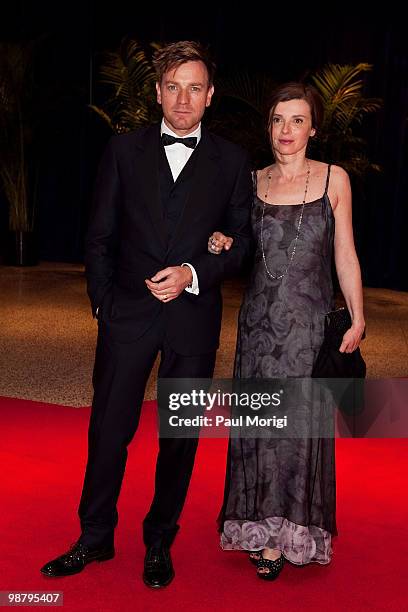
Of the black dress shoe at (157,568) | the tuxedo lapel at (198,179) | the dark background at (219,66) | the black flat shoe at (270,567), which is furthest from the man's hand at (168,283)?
the dark background at (219,66)

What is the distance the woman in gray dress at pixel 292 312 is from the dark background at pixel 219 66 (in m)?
6.41

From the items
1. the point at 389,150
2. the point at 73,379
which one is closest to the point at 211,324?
the point at 73,379

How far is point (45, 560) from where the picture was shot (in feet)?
9.64

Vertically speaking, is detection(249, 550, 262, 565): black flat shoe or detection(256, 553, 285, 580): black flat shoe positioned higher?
detection(256, 553, 285, 580): black flat shoe

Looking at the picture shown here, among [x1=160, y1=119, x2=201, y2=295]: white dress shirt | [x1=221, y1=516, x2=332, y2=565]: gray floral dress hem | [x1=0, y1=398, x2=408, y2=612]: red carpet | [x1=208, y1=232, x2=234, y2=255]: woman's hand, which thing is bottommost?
[x1=0, y1=398, x2=408, y2=612]: red carpet

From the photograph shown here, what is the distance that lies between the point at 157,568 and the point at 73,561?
26cm

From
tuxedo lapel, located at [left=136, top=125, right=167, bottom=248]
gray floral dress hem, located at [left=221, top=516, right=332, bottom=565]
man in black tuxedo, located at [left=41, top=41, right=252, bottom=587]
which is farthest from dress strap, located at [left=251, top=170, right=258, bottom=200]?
gray floral dress hem, located at [left=221, top=516, right=332, bottom=565]

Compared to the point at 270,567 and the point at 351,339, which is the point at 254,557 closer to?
the point at 270,567

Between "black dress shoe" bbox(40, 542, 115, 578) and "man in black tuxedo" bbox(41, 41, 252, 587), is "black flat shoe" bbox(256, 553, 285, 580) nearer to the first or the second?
"man in black tuxedo" bbox(41, 41, 252, 587)

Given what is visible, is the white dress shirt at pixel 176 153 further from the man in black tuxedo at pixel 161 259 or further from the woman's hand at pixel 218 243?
the woman's hand at pixel 218 243

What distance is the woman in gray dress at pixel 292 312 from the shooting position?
2.89 meters

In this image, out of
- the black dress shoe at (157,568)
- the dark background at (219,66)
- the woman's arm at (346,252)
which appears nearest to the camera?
the black dress shoe at (157,568)

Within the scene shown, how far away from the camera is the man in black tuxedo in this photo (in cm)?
269

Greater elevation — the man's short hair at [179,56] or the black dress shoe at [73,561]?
the man's short hair at [179,56]
